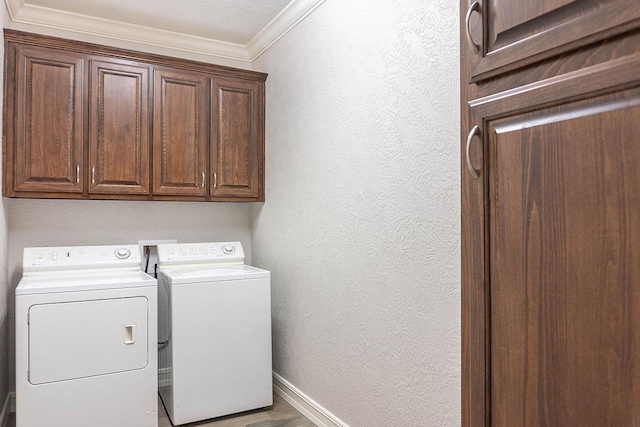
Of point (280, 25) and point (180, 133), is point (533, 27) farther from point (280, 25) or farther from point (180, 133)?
point (180, 133)

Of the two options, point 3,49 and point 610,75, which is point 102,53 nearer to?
point 3,49

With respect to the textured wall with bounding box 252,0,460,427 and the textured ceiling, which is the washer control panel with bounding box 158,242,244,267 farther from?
the textured ceiling

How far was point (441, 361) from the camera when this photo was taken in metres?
1.70

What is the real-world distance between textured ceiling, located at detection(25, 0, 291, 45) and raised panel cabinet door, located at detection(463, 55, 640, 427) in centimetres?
217

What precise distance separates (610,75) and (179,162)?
2.60 m

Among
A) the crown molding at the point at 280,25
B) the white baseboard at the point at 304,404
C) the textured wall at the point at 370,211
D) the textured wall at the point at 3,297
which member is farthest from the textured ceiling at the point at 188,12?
the white baseboard at the point at 304,404

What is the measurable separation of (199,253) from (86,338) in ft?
2.91

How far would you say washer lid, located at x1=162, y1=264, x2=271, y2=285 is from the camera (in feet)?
8.40

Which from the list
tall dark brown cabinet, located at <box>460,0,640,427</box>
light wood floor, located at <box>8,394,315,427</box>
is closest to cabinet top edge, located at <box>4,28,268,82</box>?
light wood floor, located at <box>8,394,315,427</box>

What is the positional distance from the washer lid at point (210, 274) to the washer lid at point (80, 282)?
0.14 m

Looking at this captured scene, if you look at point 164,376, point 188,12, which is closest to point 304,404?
point 164,376

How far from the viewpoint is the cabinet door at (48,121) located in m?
2.53

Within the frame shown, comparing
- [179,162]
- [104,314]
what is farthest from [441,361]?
[179,162]

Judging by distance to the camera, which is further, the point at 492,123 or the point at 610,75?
the point at 492,123
